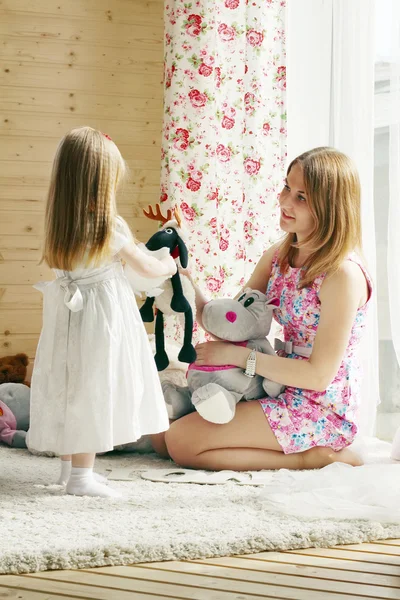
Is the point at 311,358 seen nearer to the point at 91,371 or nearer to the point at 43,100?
the point at 91,371

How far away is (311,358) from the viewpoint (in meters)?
2.33

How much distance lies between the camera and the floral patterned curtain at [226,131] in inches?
131

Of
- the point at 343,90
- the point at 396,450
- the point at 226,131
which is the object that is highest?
the point at 343,90

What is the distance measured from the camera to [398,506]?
1.92 m

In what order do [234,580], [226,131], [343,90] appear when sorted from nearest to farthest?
1. [234,580]
2. [343,90]
3. [226,131]

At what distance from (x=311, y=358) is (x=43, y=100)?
7.09 feet

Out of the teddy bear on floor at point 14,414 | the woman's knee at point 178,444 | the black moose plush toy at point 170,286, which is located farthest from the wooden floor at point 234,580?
the teddy bear on floor at point 14,414

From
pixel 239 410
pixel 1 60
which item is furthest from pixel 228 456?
pixel 1 60

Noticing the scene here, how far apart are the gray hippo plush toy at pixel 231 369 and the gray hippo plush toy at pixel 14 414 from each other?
2.17 ft

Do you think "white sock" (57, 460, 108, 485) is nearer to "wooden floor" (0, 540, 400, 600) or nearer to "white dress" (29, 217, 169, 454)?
"white dress" (29, 217, 169, 454)

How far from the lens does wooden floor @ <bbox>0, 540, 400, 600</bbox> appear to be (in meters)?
1.46

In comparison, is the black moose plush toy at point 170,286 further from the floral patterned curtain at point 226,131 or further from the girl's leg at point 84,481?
the floral patterned curtain at point 226,131

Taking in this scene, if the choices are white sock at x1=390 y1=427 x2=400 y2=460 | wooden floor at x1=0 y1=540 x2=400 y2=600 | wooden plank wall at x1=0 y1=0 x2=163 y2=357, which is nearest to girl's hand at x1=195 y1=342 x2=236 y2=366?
white sock at x1=390 y1=427 x2=400 y2=460

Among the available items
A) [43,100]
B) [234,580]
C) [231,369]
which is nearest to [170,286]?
[231,369]
